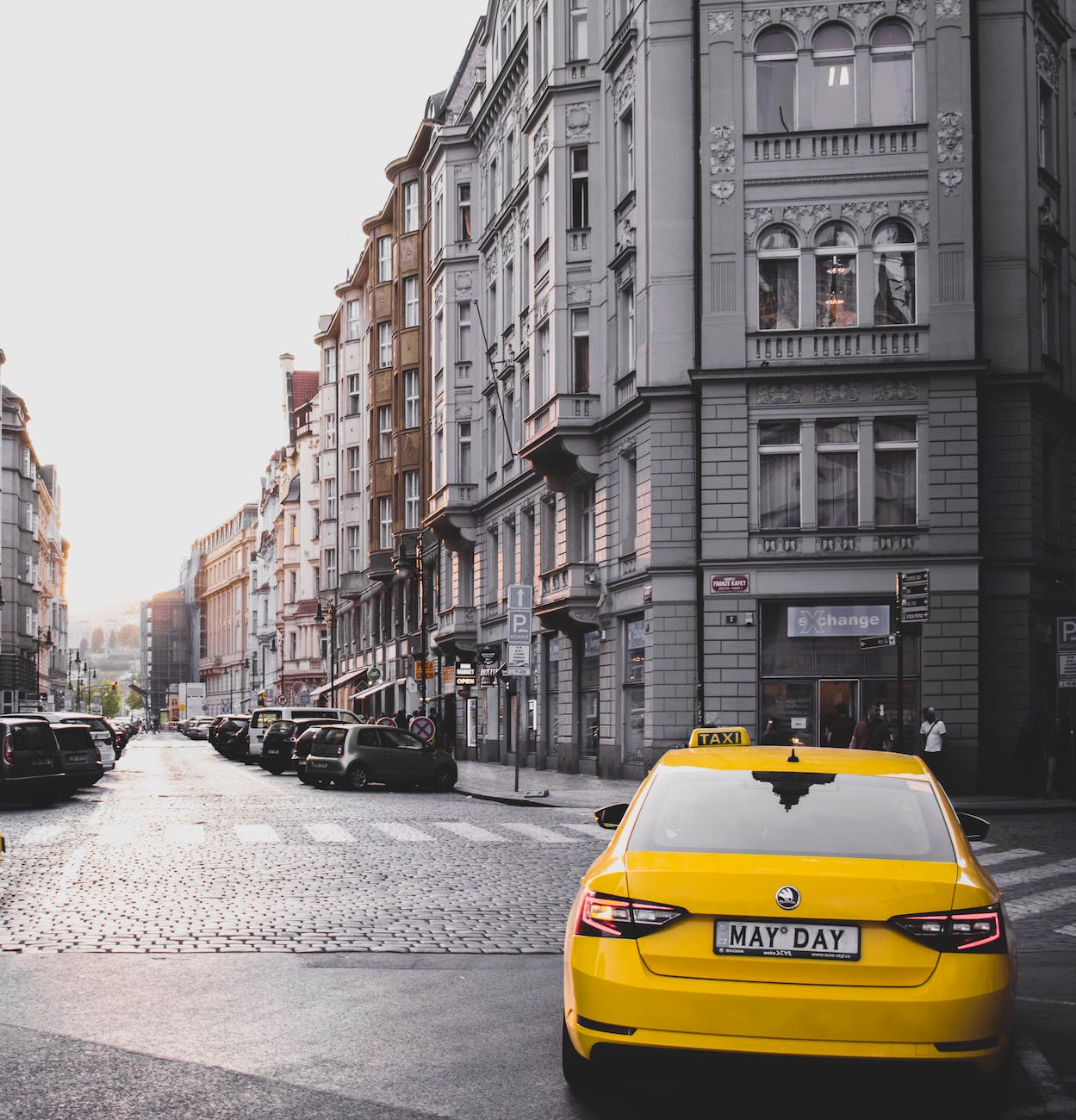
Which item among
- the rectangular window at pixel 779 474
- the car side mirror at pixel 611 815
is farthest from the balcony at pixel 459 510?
the car side mirror at pixel 611 815

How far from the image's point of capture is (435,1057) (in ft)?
24.2

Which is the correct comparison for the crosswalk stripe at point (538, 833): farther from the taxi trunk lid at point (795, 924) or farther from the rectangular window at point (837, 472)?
the taxi trunk lid at point (795, 924)

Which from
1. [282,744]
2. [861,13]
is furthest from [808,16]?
[282,744]

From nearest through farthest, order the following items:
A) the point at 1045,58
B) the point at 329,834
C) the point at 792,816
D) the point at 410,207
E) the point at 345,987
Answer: the point at 792,816 < the point at 345,987 < the point at 329,834 < the point at 1045,58 < the point at 410,207

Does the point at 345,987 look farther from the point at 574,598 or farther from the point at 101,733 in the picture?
the point at 101,733

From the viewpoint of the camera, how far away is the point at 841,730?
29.9 meters

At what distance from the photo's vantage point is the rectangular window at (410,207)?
2410 inches

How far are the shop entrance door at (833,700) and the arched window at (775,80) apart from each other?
10989mm

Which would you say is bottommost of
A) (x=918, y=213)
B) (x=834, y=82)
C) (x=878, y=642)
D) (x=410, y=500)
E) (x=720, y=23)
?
(x=878, y=642)

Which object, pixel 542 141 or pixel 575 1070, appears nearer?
pixel 575 1070

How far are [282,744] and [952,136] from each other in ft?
73.7

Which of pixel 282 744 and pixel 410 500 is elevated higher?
pixel 410 500

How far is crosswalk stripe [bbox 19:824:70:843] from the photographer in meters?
20.3

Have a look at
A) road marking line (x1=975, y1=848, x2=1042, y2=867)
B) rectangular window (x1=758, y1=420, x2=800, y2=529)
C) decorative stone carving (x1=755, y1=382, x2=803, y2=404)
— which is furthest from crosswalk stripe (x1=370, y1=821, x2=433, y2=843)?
decorative stone carving (x1=755, y1=382, x2=803, y2=404)
